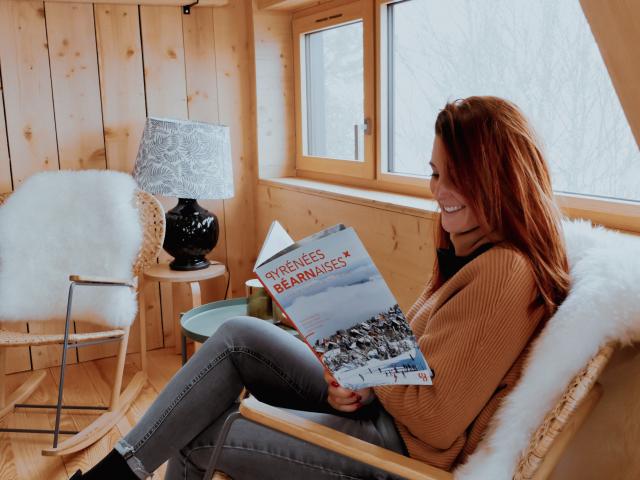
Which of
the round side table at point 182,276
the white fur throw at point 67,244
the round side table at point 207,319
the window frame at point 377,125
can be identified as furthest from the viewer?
the round side table at point 182,276

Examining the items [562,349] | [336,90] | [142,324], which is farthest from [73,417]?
[562,349]

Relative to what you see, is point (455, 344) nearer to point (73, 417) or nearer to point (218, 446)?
→ point (218, 446)

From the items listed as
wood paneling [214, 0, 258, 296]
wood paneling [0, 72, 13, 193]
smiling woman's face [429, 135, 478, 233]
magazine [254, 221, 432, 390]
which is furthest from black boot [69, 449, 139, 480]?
wood paneling [214, 0, 258, 296]

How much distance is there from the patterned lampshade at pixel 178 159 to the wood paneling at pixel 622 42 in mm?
2064

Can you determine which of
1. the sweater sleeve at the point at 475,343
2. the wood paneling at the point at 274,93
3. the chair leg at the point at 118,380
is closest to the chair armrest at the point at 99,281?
the chair leg at the point at 118,380

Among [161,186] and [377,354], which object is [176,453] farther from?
[161,186]

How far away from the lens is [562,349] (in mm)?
1059

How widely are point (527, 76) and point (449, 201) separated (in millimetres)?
804

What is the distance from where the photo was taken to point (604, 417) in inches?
46.6

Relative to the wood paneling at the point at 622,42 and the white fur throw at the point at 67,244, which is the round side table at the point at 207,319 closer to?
the white fur throw at the point at 67,244

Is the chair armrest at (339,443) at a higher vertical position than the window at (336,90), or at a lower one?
lower

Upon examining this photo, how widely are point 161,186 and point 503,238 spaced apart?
68.2 inches

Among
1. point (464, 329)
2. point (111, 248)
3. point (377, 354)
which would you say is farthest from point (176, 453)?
point (111, 248)

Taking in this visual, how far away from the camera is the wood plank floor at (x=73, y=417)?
2.12 m
